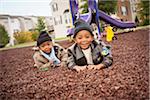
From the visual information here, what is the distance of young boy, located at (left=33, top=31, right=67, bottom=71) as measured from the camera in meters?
1.19

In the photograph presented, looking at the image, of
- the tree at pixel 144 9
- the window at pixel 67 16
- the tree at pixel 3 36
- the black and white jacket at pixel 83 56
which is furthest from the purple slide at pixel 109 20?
the black and white jacket at pixel 83 56

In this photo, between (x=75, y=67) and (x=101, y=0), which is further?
(x=101, y=0)

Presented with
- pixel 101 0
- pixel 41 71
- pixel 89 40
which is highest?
pixel 101 0

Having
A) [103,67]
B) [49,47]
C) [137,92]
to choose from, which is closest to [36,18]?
[49,47]

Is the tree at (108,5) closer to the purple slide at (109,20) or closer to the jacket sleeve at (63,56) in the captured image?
the purple slide at (109,20)

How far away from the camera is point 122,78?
0.78 meters

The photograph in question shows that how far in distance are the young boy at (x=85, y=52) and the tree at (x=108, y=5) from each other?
0.65 meters

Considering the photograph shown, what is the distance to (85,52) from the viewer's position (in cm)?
104

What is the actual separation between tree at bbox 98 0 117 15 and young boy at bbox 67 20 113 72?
0.65 meters

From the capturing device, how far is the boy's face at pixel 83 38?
1.01 meters

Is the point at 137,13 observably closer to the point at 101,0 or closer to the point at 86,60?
the point at 101,0

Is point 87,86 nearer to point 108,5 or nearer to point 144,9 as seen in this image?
point 144,9

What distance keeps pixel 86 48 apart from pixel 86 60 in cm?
4

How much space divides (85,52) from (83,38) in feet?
0.16
